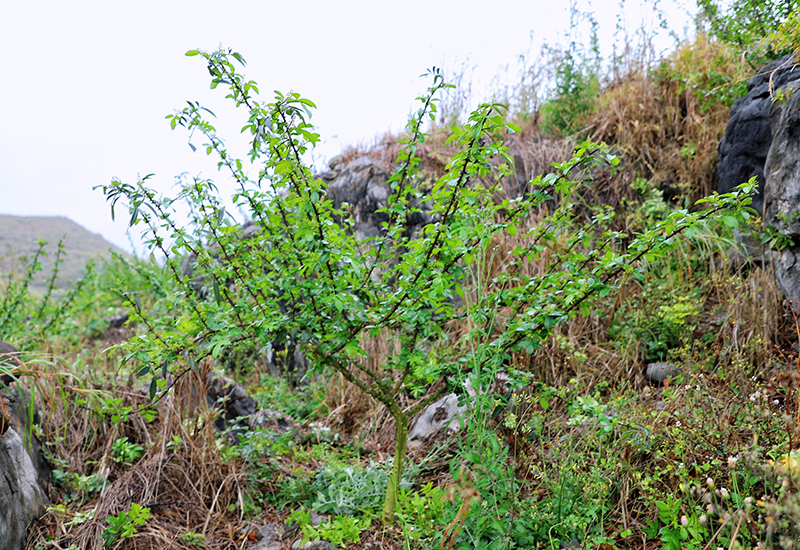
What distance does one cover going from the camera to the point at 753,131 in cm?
354

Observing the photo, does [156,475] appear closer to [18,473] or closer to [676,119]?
[18,473]

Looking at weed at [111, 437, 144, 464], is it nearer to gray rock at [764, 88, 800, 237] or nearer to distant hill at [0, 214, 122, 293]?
distant hill at [0, 214, 122, 293]

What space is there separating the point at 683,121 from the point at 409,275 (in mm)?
4414

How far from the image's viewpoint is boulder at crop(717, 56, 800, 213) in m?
3.34

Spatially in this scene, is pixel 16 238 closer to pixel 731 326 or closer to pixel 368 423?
pixel 368 423

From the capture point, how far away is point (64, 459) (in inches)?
107

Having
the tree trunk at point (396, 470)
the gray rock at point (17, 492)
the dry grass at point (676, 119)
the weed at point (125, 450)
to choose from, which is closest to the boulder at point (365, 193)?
the dry grass at point (676, 119)

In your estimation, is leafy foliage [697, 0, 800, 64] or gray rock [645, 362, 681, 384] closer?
gray rock [645, 362, 681, 384]

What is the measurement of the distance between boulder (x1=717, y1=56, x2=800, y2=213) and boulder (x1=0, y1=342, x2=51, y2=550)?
5005mm

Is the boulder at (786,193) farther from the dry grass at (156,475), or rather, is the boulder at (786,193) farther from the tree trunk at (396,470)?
the dry grass at (156,475)

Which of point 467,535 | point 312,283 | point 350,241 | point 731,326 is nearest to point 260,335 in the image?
point 312,283

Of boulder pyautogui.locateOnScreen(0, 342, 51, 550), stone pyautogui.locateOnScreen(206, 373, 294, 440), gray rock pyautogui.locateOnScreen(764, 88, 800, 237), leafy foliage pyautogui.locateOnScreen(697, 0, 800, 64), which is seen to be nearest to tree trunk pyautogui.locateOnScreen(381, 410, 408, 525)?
stone pyautogui.locateOnScreen(206, 373, 294, 440)

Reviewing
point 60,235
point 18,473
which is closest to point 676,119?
point 18,473

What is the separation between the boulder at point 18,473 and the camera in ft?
6.70
